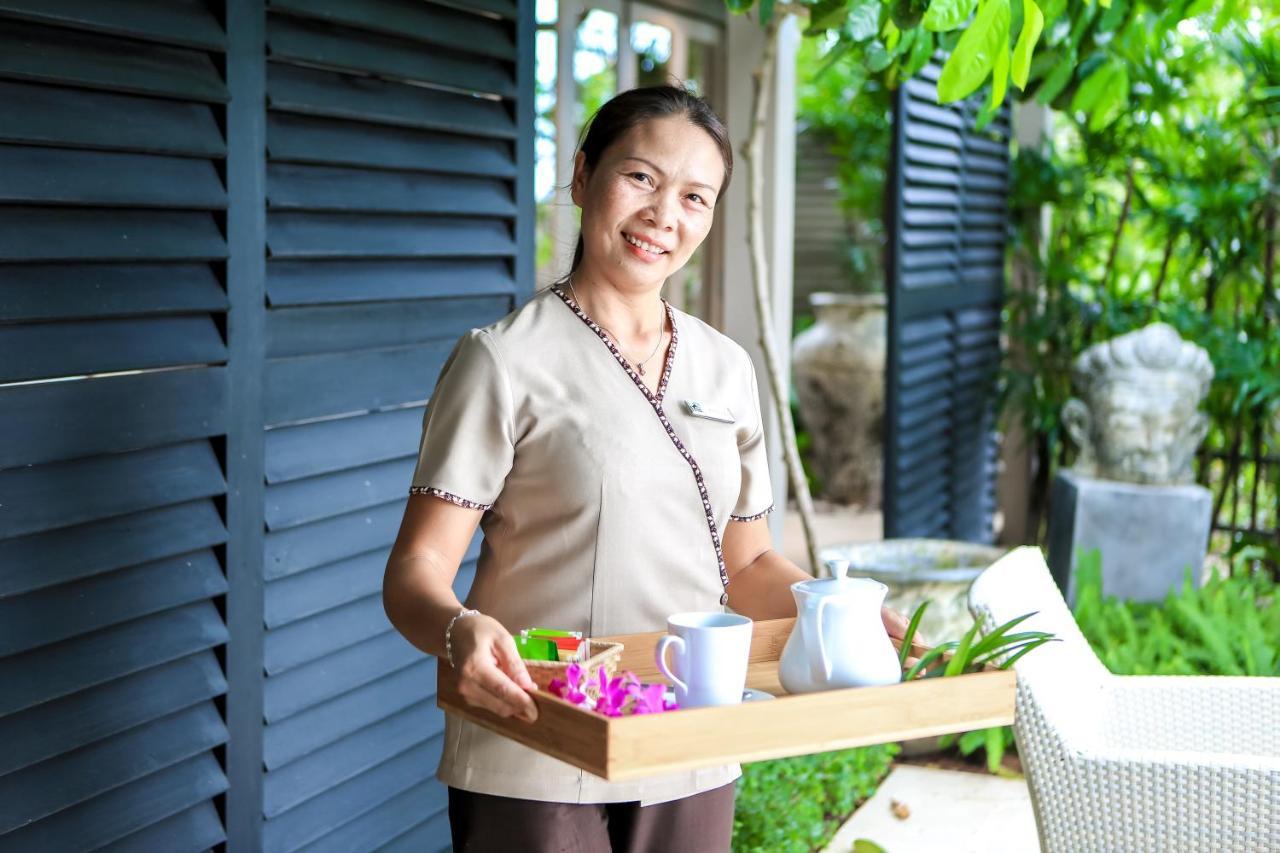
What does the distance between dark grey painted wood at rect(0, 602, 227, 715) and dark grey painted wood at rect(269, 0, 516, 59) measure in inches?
40.3

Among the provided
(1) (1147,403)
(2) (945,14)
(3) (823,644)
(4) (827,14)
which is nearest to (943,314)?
(1) (1147,403)

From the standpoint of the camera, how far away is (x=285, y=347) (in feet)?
8.23

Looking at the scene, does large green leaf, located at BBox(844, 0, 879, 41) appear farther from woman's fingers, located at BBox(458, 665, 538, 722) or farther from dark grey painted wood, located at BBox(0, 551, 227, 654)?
woman's fingers, located at BBox(458, 665, 538, 722)

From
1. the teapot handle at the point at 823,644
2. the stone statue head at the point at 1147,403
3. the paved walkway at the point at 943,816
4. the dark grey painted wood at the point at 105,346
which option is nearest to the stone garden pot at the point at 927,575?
the paved walkway at the point at 943,816

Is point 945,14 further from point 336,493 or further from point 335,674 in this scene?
point 335,674

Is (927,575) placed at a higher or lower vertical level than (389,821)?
higher

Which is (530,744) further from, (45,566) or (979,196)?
(979,196)

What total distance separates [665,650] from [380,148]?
156 centimetres

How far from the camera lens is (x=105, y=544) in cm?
212

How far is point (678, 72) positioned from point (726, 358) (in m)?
3.40

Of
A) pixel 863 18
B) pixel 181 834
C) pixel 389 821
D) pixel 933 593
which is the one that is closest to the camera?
pixel 181 834

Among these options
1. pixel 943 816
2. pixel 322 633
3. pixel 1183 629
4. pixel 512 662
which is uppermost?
pixel 512 662

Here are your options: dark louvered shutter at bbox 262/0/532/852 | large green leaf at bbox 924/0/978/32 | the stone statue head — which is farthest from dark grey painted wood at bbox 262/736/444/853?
the stone statue head

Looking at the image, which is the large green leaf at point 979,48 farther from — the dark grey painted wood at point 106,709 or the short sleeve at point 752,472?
the dark grey painted wood at point 106,709
